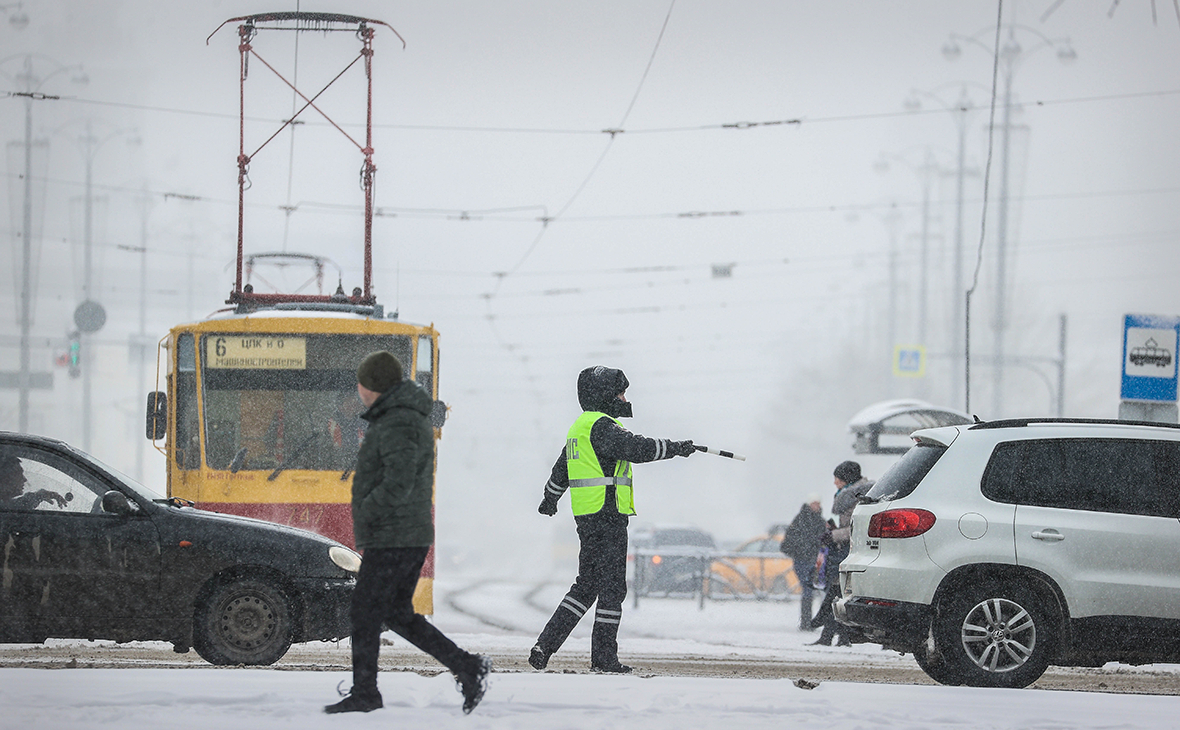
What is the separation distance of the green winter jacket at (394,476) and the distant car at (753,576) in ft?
51.3

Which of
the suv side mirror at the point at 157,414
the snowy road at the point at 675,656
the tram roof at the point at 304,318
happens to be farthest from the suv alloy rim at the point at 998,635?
the suv side mirror at the point at 157,414

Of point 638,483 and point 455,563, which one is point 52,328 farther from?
point 638,483

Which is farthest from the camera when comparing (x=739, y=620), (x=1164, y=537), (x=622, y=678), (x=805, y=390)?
(x=805, y=390)

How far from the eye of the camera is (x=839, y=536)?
1316 centimetres

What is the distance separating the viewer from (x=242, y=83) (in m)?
16.4

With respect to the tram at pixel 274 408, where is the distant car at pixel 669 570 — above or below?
below

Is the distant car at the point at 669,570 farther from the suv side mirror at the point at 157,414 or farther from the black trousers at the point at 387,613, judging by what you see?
the black trousers at the point at 387,613

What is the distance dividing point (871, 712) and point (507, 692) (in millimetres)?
1729

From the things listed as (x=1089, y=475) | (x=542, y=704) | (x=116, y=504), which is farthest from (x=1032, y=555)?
(x=116, y=504)

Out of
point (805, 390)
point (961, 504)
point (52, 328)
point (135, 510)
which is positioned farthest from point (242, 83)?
point (805, 390)

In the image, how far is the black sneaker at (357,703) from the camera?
6.24 metres

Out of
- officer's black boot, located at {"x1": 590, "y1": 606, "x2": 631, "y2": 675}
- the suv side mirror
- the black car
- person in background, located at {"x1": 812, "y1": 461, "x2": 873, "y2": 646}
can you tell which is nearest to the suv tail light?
officer's black boot, located at {"x1": 590, "y1": 606, "x2": 631, "y2": 675}

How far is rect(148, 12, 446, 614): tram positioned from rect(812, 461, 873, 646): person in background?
3.77 metres

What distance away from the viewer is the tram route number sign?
13727mm
